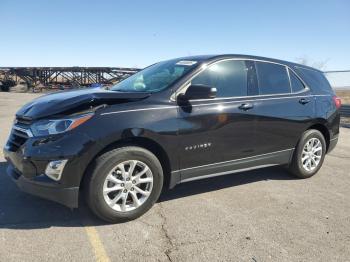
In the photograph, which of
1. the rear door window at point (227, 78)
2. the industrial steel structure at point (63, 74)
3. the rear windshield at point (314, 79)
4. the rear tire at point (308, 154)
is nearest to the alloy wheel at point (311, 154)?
the rear tire at point (308, 154)

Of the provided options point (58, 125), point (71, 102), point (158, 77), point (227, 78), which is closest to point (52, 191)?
point (58, 125)

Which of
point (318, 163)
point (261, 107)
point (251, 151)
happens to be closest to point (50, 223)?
point (251, 151)

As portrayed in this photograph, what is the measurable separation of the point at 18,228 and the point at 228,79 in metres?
2.95

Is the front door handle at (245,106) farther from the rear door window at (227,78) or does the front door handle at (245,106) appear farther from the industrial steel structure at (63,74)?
the industrial steel structure at (63,74)

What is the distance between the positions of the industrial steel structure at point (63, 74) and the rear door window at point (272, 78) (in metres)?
21.0

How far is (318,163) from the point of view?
5855 millimetres

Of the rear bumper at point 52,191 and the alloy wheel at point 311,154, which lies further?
the alloy wheel at point 311,154

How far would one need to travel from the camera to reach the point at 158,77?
4734mm

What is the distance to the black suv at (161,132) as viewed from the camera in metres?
3.60

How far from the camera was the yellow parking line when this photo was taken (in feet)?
10.4

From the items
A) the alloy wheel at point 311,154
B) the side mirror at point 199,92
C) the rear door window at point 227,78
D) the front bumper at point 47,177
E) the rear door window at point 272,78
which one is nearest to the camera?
the front bumper at point 47,177

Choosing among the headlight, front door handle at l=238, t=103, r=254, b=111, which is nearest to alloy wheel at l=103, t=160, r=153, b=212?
the headlight

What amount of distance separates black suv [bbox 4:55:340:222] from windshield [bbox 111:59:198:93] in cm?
2

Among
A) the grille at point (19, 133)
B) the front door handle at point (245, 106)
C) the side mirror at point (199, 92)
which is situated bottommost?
the grille at point (19, 133)
